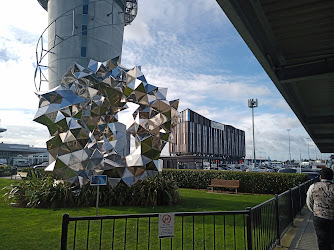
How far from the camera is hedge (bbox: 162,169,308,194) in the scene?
1566 centimetres

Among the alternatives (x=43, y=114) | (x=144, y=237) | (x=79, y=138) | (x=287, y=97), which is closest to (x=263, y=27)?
(x=287, y=97)

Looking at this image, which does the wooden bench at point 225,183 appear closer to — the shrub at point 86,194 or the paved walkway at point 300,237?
the shrub at point 86,194

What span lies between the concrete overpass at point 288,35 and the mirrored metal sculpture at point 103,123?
5.68 m

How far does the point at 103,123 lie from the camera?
1211 cm

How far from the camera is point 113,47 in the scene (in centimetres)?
2752

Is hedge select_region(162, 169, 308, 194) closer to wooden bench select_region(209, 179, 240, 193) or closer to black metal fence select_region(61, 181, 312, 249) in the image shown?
wooden bench select_region(209, 179, 240, 193)

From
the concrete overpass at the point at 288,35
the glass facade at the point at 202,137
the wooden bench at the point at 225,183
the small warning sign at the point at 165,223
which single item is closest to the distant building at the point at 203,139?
the glass facade at the point at 202,137

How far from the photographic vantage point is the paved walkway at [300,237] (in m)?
5.98

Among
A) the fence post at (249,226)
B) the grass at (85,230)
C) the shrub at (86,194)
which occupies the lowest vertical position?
the grass at (85,230)

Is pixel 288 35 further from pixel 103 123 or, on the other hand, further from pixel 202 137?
pixel 202 137

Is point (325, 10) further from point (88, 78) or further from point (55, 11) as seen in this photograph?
point (55, 11)

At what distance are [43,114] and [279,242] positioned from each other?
973 centimetres

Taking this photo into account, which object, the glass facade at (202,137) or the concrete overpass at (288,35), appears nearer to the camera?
the concrete overpass at (288,35)

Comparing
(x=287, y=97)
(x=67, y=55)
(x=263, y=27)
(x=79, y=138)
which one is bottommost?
(x=79, y=138)
